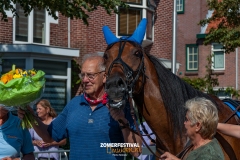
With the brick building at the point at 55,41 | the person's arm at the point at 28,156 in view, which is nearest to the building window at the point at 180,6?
the brick building at the point at 55,41

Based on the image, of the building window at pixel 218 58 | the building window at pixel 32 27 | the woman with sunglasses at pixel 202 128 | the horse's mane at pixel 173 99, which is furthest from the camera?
the building window at pixel 218 58

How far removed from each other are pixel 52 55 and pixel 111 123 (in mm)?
15275

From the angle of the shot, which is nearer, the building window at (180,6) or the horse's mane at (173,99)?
the horse's mane at (173,99)

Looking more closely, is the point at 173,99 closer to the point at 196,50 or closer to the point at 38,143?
the point at 38,143

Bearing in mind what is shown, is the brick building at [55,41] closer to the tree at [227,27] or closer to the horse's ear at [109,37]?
the tree at [227,27]

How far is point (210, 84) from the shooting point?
80.6 feet

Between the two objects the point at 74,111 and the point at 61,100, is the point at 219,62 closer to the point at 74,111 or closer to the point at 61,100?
the point at 61,100

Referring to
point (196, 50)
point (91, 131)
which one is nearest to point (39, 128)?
point (91, 131)

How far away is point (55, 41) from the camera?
2119 centimetres

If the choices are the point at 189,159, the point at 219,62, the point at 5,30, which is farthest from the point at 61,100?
the point at 219,62

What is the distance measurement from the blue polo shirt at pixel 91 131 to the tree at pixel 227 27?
14577 millimetres

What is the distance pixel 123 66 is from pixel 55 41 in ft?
51.9

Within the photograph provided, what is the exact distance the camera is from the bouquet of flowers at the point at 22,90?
5941mm

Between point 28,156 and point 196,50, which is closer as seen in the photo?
point 28,156
